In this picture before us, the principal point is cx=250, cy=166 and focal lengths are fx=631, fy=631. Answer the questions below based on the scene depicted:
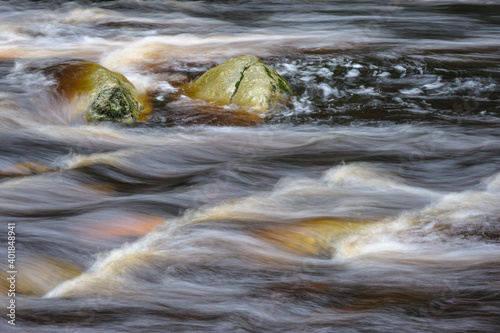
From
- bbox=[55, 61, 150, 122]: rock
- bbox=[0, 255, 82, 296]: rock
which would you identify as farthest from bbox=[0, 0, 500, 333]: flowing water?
bbox=[55, 61, 150, 122]: rock

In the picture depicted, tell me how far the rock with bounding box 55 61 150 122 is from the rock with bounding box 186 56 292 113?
0.78 metres

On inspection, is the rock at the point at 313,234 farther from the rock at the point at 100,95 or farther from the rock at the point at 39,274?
the rock at the point at 100,95

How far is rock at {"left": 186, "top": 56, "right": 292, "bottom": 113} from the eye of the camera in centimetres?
701

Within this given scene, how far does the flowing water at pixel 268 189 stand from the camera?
3.20 metres

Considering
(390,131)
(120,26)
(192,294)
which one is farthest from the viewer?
(120,26)

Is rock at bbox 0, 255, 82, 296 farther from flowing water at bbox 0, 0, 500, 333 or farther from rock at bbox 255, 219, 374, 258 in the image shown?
rock at bbox 255, 219, 374, 258

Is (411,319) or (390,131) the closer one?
(411,319)

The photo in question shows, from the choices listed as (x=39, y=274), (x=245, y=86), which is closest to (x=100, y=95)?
(x=245, y=86)

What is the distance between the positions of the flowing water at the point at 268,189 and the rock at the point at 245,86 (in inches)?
7.0

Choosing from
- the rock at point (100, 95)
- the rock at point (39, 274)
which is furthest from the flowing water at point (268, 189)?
the rock at point (100, 95)

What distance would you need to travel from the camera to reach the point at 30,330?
9.62ft

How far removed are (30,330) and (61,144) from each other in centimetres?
320

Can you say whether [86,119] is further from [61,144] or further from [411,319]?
[411,319]

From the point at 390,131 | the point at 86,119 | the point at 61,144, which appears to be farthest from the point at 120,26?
the point at 390,131
